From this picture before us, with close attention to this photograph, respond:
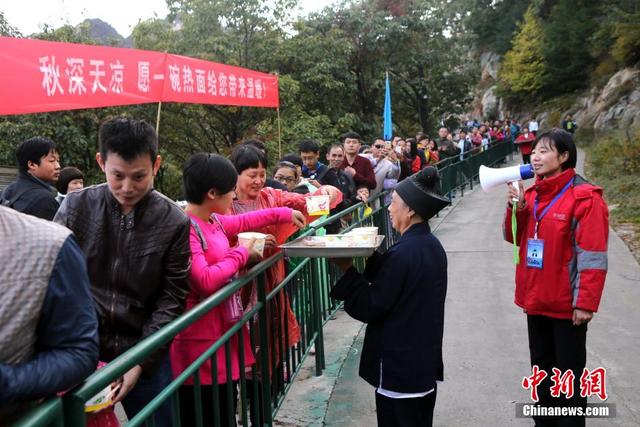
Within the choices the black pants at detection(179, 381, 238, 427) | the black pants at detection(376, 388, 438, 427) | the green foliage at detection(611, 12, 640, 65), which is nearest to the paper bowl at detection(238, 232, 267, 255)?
the black pants at detection(179, 381, 238, 427)

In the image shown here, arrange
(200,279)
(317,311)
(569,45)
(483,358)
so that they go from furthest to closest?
(569,45) → (483,358) → (317,311) → (200,279)

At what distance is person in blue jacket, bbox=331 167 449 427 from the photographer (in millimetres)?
2684

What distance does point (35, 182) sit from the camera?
430 cm

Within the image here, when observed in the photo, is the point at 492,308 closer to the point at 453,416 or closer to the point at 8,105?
the point at 453,416

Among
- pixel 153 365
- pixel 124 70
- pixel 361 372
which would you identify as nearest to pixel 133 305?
pixel 153 365

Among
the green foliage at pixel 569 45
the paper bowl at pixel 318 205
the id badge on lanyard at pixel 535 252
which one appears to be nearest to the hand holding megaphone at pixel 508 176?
the id badge on lanyard at pixel 535 252

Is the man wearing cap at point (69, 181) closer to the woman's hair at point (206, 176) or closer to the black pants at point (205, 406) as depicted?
the woman's hair at point (206, 176)

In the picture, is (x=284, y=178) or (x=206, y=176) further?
(x=284, y=178)

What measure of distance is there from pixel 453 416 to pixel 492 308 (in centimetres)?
237

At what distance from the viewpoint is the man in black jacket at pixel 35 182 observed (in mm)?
4203

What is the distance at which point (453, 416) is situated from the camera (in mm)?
3740

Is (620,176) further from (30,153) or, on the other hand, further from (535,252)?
(30,153)

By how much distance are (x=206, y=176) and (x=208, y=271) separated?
438 mm

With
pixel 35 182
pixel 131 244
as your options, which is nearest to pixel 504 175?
pixel 131 244
